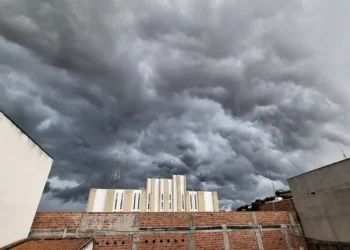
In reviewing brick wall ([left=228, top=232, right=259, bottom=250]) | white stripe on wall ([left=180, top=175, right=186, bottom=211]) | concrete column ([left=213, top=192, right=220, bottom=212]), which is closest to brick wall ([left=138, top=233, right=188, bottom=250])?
brick wall ([left=228, top=232, right=259, bottom=250])

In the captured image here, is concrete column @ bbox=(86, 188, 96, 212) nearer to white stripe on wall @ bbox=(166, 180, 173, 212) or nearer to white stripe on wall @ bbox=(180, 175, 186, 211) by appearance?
white stripe on wall @ bbox=(166, 180, 173, 212)

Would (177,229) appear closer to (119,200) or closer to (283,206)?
(283,206)

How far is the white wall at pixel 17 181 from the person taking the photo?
7355 millimetres

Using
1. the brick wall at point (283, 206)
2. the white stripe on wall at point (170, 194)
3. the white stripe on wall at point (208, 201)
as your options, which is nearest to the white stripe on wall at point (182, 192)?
the white stripe on wall at point (170, 194)

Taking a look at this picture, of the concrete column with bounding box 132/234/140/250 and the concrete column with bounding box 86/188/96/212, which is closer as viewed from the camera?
the concrete column with bounding box 132/234/140/250

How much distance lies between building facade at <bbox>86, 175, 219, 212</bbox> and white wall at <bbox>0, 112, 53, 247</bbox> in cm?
4194

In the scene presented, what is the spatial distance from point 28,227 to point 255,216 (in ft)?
40.5

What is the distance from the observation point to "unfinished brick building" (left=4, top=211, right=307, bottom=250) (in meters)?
9.72

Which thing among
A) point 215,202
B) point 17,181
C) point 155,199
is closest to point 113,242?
point 17,181

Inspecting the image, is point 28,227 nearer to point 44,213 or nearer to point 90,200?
point 44,213

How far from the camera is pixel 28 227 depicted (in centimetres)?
912

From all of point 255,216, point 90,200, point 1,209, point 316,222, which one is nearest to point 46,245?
point 1,209

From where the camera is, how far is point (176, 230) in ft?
34.6

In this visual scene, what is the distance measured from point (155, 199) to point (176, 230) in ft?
135
